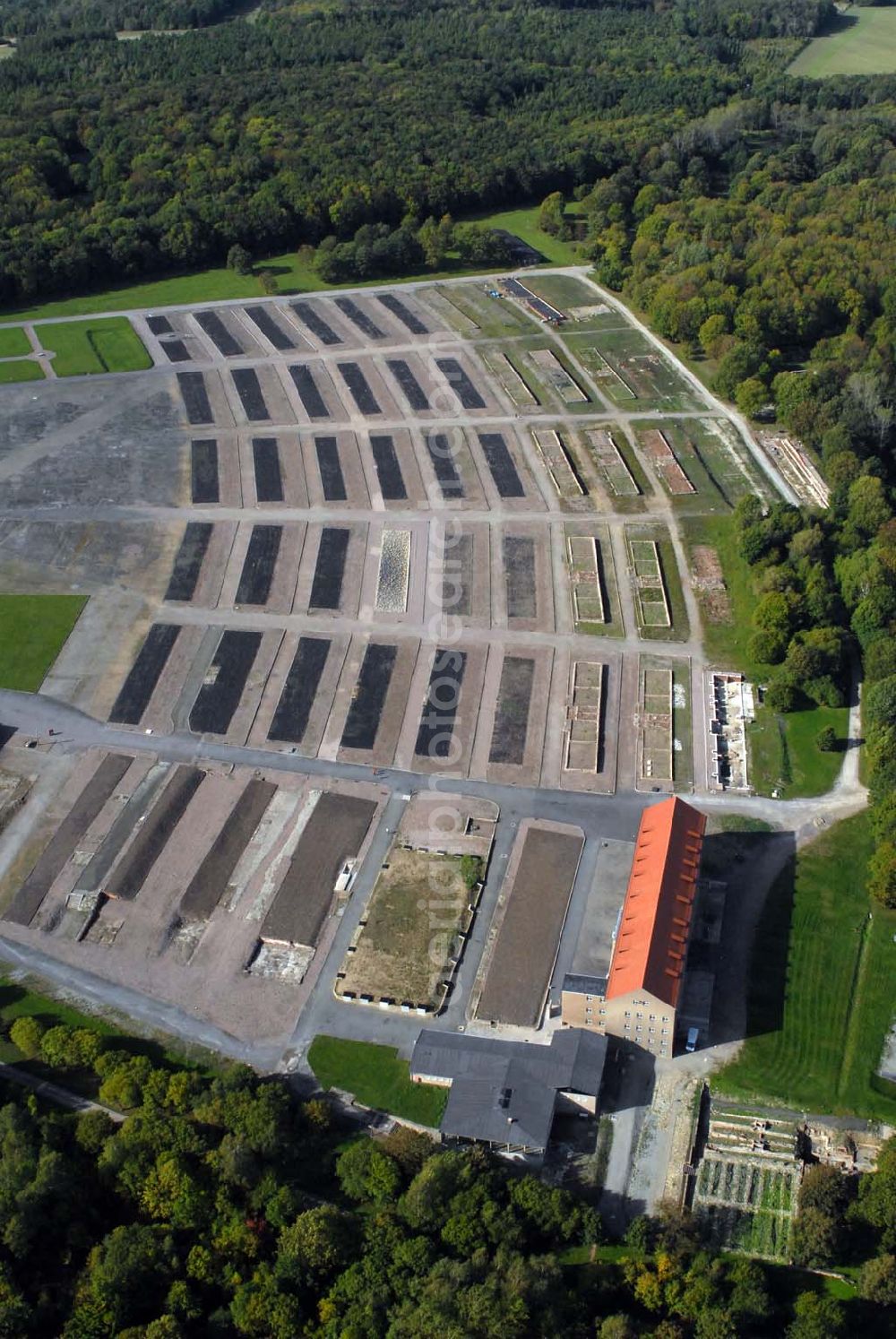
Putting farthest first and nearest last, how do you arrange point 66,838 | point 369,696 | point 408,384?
1. point 408,384
2. point 369,696
3. point 66,838

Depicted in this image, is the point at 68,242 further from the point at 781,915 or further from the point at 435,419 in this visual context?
the point at 781,915

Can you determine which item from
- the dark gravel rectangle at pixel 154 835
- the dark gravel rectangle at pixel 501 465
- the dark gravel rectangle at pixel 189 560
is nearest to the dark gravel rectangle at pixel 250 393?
the dark gravel rectangle at pixel 189 560

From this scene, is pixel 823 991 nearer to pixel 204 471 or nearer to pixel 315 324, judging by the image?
pixel 204 471

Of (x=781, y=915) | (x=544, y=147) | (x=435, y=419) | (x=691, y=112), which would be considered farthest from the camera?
(x=691, y=112)

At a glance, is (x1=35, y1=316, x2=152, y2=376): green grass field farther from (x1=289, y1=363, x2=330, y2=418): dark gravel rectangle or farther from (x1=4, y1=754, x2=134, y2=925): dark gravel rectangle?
(x1=4, y1=754, x2=134, y2=925): dark gravel rectangle

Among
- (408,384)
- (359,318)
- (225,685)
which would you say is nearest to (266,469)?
(408,384)

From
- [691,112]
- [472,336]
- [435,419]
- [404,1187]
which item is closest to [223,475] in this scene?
[435,419]
